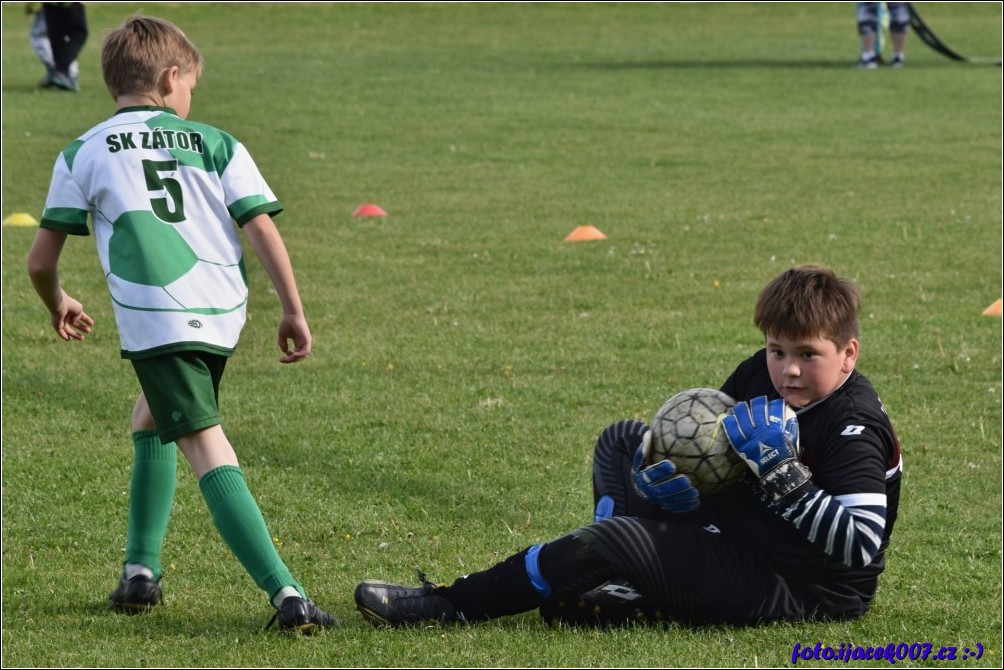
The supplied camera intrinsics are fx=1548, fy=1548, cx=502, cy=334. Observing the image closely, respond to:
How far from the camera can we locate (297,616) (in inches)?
182

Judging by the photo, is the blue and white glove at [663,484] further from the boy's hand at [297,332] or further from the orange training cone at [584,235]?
the orange training cone at [584,235]

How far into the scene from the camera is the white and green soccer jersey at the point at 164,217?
182 inches

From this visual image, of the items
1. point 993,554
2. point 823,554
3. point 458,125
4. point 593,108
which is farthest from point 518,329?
point 593,108

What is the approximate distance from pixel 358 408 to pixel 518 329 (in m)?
1.84

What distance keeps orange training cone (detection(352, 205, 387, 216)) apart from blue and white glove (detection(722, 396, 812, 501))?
368 inches

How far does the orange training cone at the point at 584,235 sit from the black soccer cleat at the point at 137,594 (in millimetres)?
7537

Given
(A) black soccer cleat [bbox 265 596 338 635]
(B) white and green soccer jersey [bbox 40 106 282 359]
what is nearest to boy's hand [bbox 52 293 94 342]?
(B) white and green soccer jersey [bbox 40 106 282 359]

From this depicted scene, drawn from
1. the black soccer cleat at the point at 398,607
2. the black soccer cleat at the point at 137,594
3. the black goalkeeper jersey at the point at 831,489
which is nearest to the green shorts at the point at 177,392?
the black soccer cleat at the point at 137,594

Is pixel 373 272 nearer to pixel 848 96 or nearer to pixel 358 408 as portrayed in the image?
pixel 358 408

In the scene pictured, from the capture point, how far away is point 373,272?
11109 millimetres

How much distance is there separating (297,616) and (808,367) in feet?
5.54

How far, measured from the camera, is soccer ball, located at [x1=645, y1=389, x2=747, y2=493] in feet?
14.8

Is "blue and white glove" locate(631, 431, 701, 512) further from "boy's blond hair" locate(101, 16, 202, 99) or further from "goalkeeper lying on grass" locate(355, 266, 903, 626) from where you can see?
"boy's blond hair" locate(101, 16, 202, 99)

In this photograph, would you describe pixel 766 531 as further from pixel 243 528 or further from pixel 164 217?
pixel 164 217
